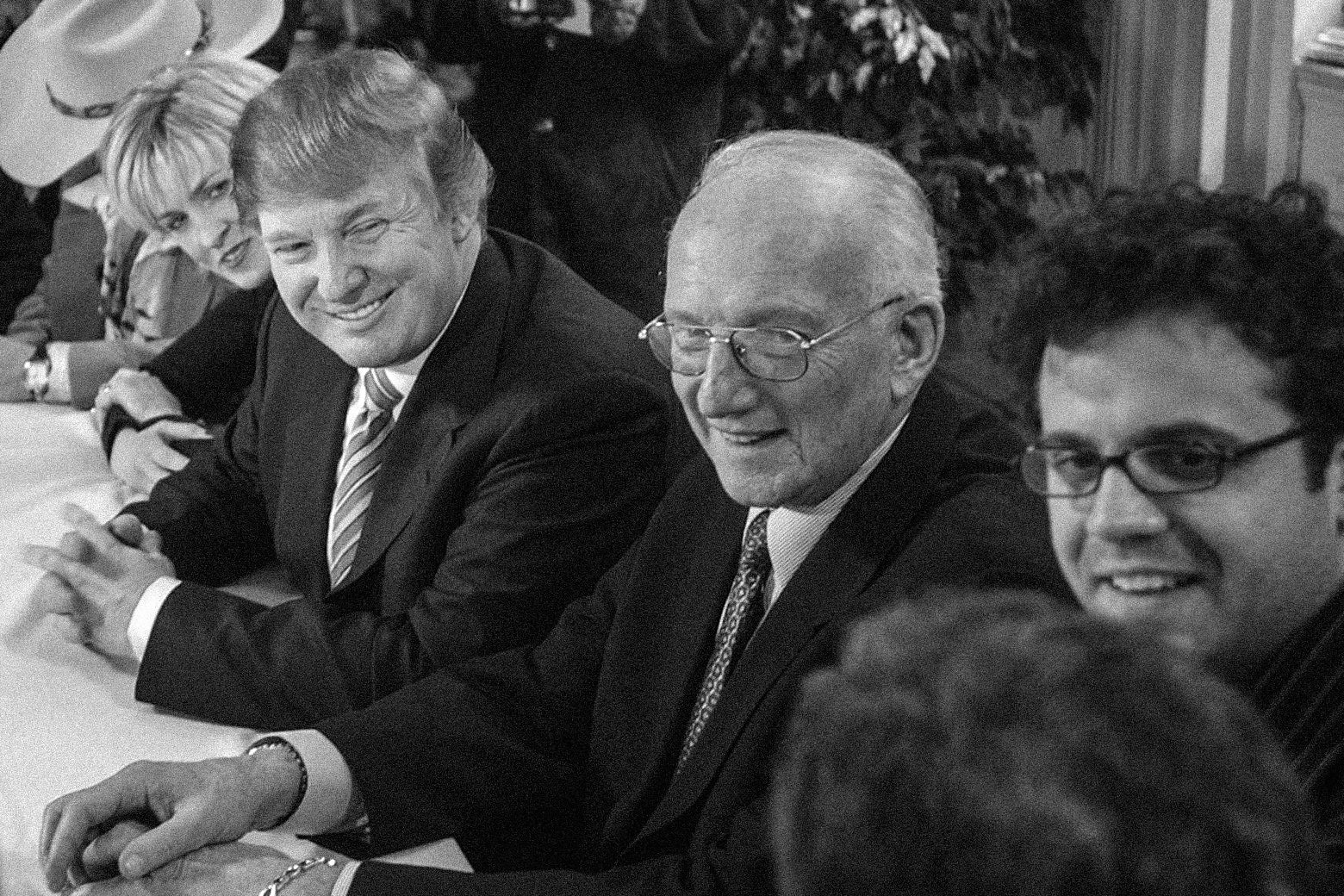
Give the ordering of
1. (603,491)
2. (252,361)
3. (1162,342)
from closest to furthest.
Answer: (1162,342) → (603,491) → (252,361)

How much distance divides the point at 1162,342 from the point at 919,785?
76 centimetres

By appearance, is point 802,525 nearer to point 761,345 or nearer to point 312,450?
point 761,345

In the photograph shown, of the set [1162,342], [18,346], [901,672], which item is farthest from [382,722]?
[18,346]

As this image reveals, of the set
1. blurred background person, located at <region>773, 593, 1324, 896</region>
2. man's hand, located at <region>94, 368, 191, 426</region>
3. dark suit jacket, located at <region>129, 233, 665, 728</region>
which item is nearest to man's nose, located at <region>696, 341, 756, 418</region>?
dark suit jacket, located at <region>129, 233, 665, 728</region>

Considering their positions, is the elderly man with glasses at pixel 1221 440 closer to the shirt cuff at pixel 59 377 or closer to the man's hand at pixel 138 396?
the man's hand at pixel 138 396

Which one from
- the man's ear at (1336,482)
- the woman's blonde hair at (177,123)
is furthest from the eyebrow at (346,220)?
the man's ear at (1336,482)

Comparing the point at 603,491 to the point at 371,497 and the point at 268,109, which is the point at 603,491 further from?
the point at 268,109

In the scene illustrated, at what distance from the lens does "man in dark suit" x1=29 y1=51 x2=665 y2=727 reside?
2.08m

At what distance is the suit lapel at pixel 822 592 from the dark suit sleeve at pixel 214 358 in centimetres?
163

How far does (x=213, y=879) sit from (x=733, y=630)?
523 mm

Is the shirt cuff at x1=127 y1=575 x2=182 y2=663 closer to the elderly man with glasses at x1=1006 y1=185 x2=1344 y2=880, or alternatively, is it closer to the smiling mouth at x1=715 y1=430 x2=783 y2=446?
the smiling mouth at x1=715 y1=430 x2=783 y2=446

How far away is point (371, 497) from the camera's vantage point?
2.30 meters

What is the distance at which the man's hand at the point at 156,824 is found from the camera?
1.64m

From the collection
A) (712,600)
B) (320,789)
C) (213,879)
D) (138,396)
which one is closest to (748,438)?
(712,600)
